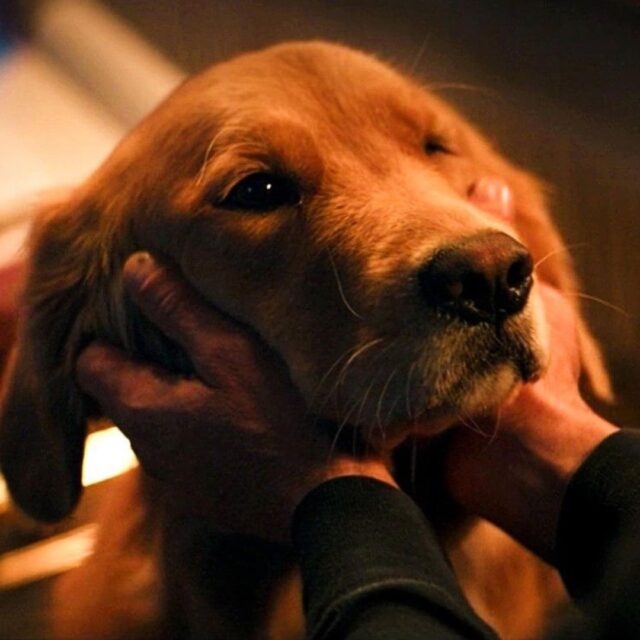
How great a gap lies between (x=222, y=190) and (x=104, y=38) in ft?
3.41

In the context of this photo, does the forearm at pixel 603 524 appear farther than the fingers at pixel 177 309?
No

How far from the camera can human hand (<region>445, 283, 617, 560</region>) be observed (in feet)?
2.94

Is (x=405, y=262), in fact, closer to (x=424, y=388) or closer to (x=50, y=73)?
(x=424, y=388)

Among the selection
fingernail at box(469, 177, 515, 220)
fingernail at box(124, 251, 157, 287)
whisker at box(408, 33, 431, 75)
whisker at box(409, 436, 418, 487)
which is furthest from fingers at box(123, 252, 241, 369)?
whisker at box(408, 33, 431, 75)

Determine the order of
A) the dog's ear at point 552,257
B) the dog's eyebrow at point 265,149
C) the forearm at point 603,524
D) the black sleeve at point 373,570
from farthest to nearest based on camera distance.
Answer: the dog's ear at point 552,257, the dog's eyebrow at point 265,149, the forearm at point 603,524, the black sleeve at point 373,570

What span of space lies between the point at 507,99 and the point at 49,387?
724 millimetres

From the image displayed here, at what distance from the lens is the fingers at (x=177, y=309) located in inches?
35.3

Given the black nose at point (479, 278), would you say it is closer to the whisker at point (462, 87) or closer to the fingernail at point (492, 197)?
the fingernail at point (492, 197)

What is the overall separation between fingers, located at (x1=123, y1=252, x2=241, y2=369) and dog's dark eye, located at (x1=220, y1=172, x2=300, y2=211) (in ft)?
0.30

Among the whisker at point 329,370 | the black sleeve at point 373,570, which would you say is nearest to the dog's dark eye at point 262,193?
the whisker at point 329,370

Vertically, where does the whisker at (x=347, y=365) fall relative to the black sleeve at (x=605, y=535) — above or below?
above

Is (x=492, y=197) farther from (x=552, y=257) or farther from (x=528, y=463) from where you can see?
(x=528, y=463)

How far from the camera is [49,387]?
39.2 inches

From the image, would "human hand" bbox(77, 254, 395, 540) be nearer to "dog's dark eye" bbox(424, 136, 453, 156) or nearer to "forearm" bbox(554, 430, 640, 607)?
"forearm" bbox(554, 430, 640, 607)
